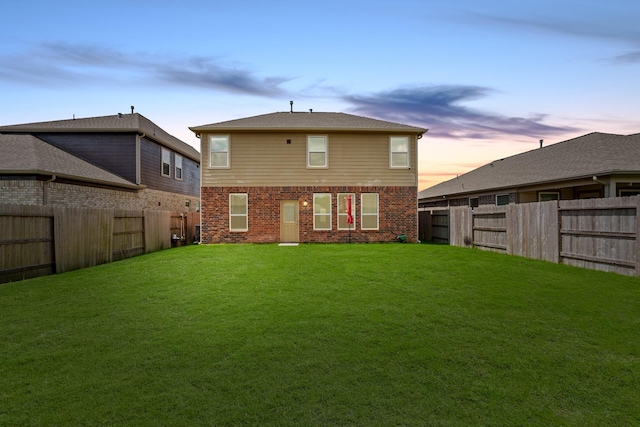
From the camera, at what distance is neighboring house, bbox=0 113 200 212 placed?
15883 millimetres

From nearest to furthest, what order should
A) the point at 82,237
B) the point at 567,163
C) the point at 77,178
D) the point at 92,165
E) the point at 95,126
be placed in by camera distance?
the point at 82,237 < the point at 77,178 < the point at 567,163 < the point at 92,165 < the point at 95,126

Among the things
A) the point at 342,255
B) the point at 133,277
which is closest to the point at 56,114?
the point at 133,277

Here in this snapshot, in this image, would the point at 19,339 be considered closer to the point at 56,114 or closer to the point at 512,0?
the point at 512,0

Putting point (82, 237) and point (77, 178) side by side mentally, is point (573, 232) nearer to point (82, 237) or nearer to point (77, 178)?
point (82, 237)

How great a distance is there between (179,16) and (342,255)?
10192 mm

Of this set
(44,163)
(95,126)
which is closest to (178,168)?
(95,126)

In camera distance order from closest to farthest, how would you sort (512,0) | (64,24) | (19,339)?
(19,339) < (512,0) < (64,24)

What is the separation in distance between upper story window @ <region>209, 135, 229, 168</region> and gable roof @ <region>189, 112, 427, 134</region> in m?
0.61

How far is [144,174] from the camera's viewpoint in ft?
74.2

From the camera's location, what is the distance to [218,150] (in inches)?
779

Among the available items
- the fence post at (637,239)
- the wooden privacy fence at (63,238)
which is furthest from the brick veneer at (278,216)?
the fence post at (637,239)

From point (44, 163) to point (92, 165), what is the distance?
416 centimetres

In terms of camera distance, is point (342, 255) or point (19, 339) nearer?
point (19, 339)

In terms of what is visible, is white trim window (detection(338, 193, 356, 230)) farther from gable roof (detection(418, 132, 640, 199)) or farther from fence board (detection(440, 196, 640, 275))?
gable roof (detection(418, 132, 640, 199))
